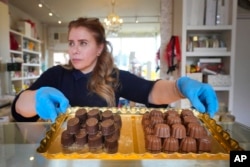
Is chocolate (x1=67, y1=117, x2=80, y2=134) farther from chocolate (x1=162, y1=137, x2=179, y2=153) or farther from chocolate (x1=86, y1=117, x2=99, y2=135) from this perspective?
chocolate (x1=162, y1=137, x2=179, y2=153)

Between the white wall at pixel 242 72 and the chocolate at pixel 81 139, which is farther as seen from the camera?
the white wall at pixel 242 72

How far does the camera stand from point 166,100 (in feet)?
3.69

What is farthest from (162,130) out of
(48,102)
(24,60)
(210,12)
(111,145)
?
(24,60)

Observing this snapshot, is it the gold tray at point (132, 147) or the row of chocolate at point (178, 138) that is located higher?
the row of chocolate at point (178, 138)

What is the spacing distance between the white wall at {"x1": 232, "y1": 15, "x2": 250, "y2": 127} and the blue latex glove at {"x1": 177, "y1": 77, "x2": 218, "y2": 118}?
215 centimetres

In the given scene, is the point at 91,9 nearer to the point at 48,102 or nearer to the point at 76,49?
the point at 76,49

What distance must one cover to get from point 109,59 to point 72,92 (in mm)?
309

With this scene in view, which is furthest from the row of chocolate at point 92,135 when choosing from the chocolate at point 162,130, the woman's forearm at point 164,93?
the woman's forearm at point 164,93

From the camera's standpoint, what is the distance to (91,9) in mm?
5055

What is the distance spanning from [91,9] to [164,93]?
4.40 metres

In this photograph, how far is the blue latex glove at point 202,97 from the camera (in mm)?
763

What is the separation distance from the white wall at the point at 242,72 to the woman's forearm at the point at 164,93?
188cm

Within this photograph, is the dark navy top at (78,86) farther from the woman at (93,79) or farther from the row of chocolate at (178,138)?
the row of chocolate at (178,138)

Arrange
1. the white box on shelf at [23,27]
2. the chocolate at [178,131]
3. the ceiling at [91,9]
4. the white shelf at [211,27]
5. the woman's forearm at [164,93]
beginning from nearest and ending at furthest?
the chocolate at [178,131] → the woman's forearm at [164,93] → the white shelf at [211,27] → the ceiling at [91,9] → the white box on shelf at [23,27]
